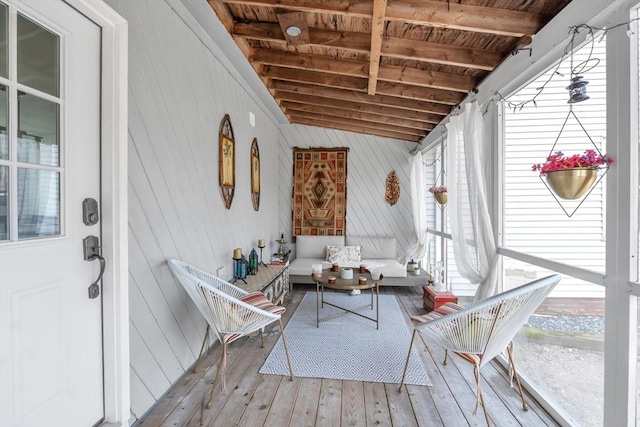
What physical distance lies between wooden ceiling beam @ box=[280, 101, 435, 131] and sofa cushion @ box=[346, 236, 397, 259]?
193 cm

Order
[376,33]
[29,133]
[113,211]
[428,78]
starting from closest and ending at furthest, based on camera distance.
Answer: [29,133], [113,211], [376,33], [428,78]

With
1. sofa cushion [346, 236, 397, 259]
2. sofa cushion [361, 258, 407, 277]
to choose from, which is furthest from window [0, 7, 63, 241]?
sofa cushion [346, 236, 397, 259]

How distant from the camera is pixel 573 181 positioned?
4.52 ft

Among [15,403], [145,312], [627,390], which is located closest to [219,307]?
[145,312]

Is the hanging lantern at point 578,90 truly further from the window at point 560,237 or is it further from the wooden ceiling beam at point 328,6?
the wooden ceiling beam at point 328,6

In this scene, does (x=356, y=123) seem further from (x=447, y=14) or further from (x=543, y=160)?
(x=543, y=160)

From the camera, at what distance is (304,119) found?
16.9 ft

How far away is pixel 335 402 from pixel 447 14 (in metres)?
2.70

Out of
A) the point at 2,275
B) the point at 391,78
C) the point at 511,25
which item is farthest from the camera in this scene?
the point at 391,78

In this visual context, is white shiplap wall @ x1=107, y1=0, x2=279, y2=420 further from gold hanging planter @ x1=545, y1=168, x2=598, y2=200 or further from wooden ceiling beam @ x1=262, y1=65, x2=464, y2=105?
gold hanging planter @ x1=545, y1=168, x2=598, y2=200

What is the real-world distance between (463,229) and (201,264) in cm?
236

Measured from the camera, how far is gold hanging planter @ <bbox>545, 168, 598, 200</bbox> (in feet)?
4.44

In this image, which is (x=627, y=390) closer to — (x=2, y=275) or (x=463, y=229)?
(x=463, y=229)

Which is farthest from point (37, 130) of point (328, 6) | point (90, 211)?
point (328, 6)
